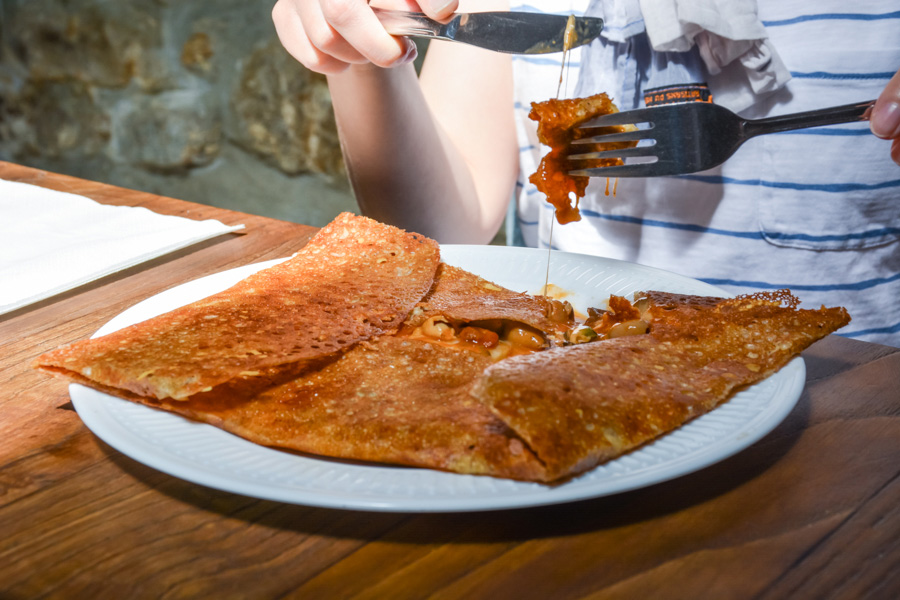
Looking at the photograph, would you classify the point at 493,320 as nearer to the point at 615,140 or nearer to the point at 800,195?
the point at 615,140

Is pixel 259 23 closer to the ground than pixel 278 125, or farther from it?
farther from it

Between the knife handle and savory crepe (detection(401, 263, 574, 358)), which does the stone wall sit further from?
savory crepe (detection(401, 263, 574, 358))

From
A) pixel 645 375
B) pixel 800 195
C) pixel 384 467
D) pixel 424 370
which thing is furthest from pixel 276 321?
pixel 800 195

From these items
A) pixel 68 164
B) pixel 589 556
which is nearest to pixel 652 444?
pixel 589 556

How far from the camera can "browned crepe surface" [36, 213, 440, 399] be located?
833mm

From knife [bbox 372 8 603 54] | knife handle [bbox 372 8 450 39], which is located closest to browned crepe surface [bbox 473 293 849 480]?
knife [bbox 372 8 603 54]

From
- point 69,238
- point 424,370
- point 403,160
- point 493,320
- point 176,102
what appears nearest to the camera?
point 424,370

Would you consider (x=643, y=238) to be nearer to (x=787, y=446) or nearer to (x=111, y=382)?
(x=787, y=446)

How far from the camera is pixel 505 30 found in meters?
1.09

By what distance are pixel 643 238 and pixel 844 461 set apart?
112cm

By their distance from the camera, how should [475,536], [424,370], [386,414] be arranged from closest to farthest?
[475,536], [386,414], [424,370]

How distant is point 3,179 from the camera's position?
1986mm

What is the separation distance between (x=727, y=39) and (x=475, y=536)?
1.26 metres

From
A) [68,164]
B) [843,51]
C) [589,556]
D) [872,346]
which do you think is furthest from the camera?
[68,164]
